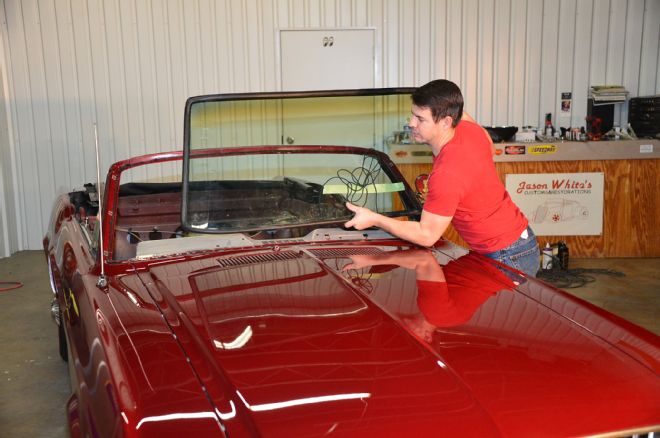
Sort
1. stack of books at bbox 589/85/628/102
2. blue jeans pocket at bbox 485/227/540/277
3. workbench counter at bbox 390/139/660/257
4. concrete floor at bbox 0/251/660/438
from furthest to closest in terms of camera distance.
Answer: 1. stack of books at bbox 589/85/628/102
2. workbench counter at bbox 390/139/660/257
3. concrete floor at bbox 0/251/660/438
4. blue jeans pocket at bbox 485/227/540/277

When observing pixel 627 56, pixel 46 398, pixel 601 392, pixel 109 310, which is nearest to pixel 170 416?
pixel 109 310

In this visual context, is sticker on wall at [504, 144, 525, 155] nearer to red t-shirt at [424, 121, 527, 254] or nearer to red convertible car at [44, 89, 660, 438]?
red convertible car at [44, 89, 660, 438]

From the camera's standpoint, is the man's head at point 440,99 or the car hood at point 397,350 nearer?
the car hood at point 397,350

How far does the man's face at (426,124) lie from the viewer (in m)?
2.54

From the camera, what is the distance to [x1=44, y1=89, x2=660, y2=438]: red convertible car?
147 centimetres

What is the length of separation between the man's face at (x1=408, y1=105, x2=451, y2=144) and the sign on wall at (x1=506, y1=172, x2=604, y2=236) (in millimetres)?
4075

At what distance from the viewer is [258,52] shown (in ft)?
24.4

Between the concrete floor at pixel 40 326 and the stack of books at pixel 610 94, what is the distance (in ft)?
6.46

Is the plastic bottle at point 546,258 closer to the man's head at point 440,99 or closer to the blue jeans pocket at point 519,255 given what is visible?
the blue jeans pocket at point 519,255

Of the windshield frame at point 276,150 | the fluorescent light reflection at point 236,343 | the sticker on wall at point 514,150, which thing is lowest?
the fluorescent light reflection at point 236,343

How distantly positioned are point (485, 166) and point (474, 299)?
685 millimetres

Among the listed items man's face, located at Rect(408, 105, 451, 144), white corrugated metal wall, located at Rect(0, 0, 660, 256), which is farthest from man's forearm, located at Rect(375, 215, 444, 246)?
white corrugated metal wall, located at Rect(0, 0, 660, 256)

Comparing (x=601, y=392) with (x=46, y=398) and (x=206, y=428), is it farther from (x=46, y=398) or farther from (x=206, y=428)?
(x=46, y=398)

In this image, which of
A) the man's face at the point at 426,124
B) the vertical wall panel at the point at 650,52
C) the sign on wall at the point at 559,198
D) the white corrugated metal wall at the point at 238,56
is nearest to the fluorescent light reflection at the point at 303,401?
the man's face at the point at 426,124
